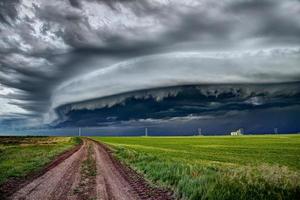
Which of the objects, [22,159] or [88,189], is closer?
[88,189]

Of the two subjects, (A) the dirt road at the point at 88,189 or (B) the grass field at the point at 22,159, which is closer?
(A) the dirt road at the point at 88,189

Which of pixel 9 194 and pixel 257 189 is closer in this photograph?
pixel 257 189

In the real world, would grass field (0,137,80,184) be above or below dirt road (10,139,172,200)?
above

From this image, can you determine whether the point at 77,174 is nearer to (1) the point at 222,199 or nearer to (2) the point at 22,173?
(2) the point at 22,173

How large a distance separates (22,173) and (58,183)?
6.09 metres

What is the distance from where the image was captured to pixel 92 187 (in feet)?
53.2

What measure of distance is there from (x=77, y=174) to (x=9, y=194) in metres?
6.96

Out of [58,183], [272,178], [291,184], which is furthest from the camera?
[58,183]

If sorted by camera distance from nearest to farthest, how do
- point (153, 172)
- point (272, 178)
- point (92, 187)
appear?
point (272, 178) → point (92, 187) → point (153, 172)

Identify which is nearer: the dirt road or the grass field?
the dirt road

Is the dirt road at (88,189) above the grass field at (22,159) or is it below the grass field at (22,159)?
below

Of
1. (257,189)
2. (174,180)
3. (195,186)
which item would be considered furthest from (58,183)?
(257,189)

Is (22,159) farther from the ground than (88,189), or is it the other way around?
(22,159)

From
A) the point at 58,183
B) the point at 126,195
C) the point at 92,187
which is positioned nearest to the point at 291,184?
the point at 126,195
